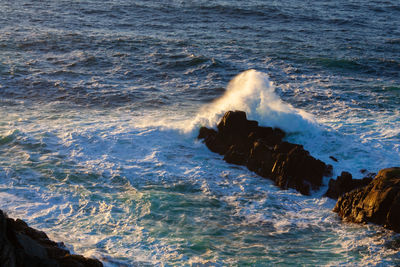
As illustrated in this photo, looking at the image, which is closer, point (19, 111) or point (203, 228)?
point (203, 228)

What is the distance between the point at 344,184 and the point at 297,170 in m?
1.13

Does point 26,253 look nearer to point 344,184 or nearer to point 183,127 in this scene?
point 344,184

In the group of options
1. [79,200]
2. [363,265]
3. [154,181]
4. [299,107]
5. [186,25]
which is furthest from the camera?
[186,25]

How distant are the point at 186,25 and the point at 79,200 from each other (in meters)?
21.2

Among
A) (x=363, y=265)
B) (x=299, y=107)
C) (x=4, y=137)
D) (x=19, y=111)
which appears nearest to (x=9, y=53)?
(x=19, y=111)

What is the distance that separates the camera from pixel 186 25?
2952cm

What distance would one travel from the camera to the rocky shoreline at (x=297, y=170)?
9180mm

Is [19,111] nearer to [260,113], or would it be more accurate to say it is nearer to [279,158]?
[260,113]

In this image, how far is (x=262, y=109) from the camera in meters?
13.9

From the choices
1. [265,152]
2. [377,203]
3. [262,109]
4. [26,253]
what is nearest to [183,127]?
[262,109]

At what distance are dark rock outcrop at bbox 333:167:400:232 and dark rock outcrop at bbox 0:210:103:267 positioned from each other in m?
5.26

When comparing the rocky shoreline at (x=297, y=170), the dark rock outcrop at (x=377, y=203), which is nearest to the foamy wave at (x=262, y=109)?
the rocky shoreline at (x=297, y=170)

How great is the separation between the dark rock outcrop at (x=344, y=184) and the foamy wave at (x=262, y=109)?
116 inches

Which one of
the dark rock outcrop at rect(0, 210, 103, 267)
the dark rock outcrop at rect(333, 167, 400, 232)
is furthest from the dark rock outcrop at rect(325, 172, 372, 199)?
the dark rock outcrop at rect(0, 210, 103, 267)
